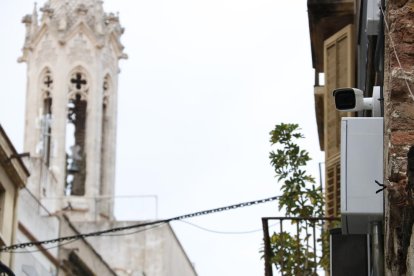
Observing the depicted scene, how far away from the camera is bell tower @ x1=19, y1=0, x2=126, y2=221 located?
5672 cm

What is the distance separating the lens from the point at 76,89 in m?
58.0

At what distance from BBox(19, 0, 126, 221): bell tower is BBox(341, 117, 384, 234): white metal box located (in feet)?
151

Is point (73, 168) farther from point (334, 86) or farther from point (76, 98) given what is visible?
point (334, 86)

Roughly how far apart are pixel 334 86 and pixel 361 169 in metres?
9.41

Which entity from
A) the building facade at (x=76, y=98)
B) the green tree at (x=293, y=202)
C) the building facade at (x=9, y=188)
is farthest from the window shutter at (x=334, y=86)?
the building facade at (x=76, y=98)

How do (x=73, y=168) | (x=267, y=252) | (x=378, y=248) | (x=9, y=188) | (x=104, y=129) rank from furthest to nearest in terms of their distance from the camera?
1. (x=104, y=129)
2. (x=73, y=168)
3. (x=9, y=188)
4. (x=267, y=252)
5. (x=378, y=248)

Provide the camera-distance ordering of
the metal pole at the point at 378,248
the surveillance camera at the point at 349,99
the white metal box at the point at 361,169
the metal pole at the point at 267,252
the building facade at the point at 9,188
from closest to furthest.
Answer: the white metal box at the point at 361,169 < the metal pole at the point at 378,248 < the surveillance camera at the point at 349,99 < the metal pole at the point at 267,252 < the building facade at the point at 9,188

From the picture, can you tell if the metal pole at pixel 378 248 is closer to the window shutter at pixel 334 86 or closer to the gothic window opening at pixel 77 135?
the window shutter at pixel 334 86

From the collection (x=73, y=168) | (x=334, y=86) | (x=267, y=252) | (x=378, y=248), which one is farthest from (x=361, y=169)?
(x=73, y=168)

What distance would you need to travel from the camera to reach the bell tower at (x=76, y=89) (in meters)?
56.7

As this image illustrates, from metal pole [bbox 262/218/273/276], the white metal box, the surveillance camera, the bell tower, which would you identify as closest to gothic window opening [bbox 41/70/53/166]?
the bell tower

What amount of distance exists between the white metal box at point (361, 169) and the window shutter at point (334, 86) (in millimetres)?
8355

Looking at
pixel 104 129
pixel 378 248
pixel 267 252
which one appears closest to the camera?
pixel 378 248

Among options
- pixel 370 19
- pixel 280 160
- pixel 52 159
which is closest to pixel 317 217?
pixel 280 160
